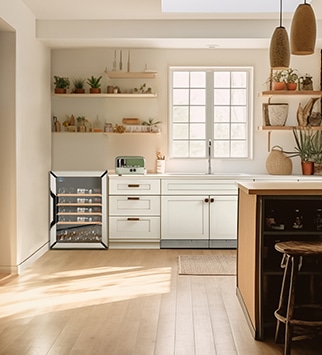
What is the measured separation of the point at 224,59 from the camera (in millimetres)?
7273

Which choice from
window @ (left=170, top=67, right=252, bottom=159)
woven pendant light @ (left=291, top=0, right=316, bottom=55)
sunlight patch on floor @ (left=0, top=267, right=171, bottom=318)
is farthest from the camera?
window @ (left=170, top=67, right=252, bottom=159)

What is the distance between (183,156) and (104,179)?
1.13m

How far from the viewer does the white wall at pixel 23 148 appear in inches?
218

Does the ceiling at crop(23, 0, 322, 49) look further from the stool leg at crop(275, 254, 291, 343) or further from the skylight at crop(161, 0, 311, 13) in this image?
the stool leg at crop(275, 254, 291, 343)

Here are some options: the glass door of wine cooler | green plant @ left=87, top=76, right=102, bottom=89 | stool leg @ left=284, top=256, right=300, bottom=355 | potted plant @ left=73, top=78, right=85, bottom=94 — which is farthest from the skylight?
stool leg @ left=284, top=256, right=300, bottom=355

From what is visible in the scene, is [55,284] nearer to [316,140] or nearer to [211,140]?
[211,140]

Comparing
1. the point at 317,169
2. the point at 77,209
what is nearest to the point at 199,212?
the point at 77,209

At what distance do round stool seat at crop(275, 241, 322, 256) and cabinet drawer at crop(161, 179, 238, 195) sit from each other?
3.47m

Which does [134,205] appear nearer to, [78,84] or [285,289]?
[78,84]

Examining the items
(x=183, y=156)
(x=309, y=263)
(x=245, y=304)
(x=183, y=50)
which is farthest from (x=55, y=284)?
(x=183, y=50)

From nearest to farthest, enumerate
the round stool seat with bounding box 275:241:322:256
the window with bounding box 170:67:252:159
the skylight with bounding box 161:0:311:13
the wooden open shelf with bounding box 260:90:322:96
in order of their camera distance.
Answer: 1. the round stool seat with bounding box 275:241:322:256
2. the skylight with bounding box 161:0:311:13
3. the wooden open shelf with bounding box 260:90:322:96
4. the window with bounding box 170:67:252:159

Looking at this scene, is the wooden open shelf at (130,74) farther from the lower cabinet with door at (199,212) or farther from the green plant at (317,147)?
the green plant at (317,147)

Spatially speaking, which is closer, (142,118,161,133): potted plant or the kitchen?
the kitchen

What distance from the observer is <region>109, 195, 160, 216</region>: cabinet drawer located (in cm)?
684
